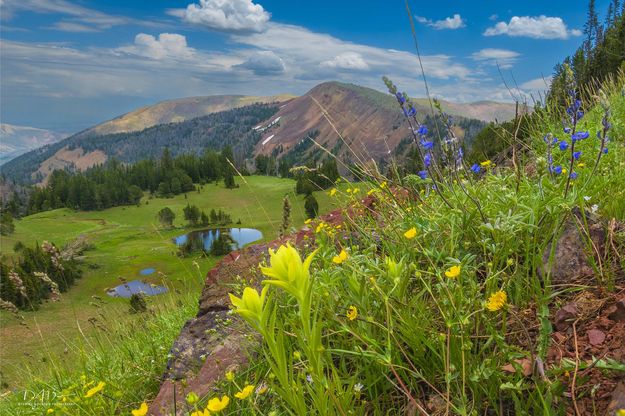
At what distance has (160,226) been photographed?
157 meters

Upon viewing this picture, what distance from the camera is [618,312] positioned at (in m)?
2.44

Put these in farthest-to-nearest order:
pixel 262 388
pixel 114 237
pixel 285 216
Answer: pixel 114 237 < pixel 285 216 < pixel 262 388

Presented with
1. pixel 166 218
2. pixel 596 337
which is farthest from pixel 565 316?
pixel 166 218

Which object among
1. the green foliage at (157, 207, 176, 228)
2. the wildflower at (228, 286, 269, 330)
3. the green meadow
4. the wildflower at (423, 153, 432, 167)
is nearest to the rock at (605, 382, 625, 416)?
the wildflower at (228, 286, 269, 330)

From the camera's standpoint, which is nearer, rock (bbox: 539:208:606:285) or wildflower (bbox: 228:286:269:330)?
wildflower (bbox: 228:286:269:330)

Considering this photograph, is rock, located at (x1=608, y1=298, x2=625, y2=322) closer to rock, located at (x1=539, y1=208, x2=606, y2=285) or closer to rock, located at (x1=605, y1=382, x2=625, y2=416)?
rock, located at (x1=539, y1=208, x2=606, y2=285)

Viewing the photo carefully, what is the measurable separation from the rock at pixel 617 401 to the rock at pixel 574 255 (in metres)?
0.90

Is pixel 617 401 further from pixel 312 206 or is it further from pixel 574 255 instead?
pixel 312 206

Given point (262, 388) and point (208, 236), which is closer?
point (262, 388)

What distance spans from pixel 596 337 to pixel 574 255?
0.78 meters

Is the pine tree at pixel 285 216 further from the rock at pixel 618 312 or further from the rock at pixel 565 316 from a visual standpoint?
the rock at pixel 618 312

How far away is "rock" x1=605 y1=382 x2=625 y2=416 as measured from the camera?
186 cm

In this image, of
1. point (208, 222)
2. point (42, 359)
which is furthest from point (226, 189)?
point (42, 359)

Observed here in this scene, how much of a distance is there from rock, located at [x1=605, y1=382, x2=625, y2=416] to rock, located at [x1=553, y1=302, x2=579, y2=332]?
0.58 m
